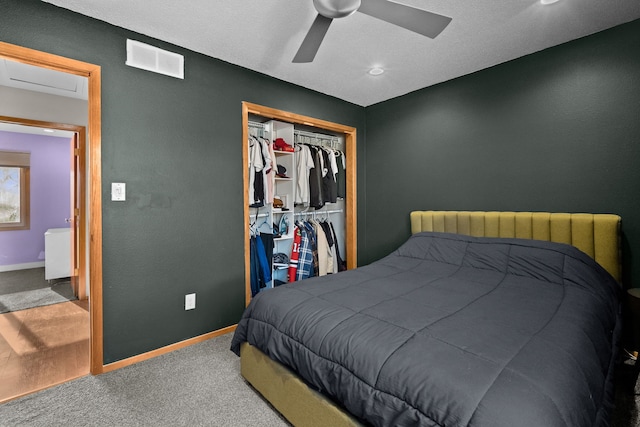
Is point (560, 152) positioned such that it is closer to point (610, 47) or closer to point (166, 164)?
point (610, 47)

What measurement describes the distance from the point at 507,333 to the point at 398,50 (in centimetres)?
224

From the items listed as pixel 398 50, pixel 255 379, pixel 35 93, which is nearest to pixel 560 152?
pixel 398 50

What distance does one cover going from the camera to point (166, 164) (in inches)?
94.9

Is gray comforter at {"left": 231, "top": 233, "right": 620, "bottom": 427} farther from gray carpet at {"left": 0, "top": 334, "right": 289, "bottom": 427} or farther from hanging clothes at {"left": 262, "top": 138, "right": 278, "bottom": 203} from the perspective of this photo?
hanging clothes at {"left": 262, "top": 138, "right": 278, "bottom": 203}

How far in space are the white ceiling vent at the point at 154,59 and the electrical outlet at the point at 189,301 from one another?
1799 millimetres

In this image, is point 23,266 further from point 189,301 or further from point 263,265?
point 263,265

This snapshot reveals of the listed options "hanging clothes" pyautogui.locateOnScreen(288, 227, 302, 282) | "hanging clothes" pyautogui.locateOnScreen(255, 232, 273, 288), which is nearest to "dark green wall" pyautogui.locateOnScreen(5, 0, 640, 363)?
"hanging clothes" pyautogui.locateOnScreen(255, 232, 273, 288)

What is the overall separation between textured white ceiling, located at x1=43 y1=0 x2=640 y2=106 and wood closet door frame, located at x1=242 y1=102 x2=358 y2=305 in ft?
1.27

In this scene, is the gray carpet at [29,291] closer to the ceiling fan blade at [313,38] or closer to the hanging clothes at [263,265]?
the hanging clothes at [263,265]

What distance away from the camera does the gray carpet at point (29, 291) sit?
11.7 ft

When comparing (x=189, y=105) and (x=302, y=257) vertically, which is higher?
(x=189, y=105)

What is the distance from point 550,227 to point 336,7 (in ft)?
7.79

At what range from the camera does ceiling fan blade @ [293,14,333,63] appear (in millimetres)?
1748

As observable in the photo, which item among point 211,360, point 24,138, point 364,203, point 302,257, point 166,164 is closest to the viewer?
point 211,360
